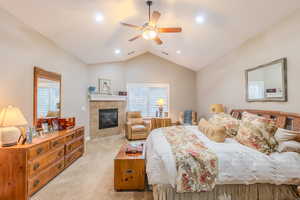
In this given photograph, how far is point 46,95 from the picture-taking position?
10.9ft

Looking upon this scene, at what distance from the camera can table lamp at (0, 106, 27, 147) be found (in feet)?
6.55

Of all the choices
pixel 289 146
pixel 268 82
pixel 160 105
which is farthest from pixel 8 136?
pixel 160 105

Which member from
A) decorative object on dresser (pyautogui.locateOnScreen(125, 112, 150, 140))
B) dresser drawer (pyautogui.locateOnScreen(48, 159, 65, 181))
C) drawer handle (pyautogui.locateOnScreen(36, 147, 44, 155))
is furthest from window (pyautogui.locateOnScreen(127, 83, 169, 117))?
drawer handle (pyautogui.locateOnScreen(36, 147, 44, 155))

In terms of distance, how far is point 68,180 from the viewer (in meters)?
2.65

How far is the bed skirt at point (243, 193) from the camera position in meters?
1.82

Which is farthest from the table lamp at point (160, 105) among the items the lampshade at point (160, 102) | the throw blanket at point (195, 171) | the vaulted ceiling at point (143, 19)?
the throw blanket at point (195, 171)

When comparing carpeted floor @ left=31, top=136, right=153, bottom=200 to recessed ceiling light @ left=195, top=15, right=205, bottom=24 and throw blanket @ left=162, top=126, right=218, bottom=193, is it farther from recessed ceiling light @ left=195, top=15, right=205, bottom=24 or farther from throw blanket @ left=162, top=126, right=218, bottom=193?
recessed ceiling light @ left=195, top=15, right=205, bottom=24

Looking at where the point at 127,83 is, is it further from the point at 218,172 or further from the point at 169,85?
the point at 218,172

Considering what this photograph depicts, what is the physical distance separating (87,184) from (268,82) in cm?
380

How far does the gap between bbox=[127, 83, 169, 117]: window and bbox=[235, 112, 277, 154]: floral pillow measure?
456cm

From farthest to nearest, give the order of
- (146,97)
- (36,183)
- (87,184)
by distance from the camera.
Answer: (146,97), (87,184), (36,183)

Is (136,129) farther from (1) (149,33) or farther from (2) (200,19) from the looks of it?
(2) (200,19)

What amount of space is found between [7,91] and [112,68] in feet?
13.5

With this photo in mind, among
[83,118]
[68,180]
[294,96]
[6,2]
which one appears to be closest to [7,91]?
[6,2]
